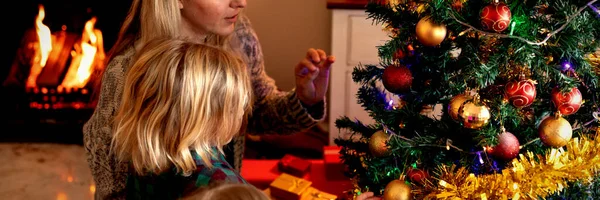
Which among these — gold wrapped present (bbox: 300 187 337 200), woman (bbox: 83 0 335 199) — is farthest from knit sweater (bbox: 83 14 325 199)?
gold wrapped present (bbox: 300 187 337 200)

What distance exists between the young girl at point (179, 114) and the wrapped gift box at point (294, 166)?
95cm

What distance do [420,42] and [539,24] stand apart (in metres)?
0.18

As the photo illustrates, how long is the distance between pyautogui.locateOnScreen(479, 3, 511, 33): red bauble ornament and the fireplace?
232 cm

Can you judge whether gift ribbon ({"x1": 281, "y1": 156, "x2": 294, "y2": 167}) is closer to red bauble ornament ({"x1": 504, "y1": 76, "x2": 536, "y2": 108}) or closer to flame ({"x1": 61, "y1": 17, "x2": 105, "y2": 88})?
red bauble ornament ({"x1": 504, "y1": 76, "x2": 536, "y2": 108})

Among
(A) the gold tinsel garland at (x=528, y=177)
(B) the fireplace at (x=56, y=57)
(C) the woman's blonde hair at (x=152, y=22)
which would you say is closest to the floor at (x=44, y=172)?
(B) the fireplace at (x=56, y=57)

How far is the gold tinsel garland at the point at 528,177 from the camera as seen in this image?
996mm

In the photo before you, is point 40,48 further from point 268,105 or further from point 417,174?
point 417,174

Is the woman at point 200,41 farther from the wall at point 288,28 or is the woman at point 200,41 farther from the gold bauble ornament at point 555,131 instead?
the wall at point 288,28

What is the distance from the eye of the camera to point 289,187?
71.6 inches

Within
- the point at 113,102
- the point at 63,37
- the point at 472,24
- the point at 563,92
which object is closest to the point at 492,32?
the point at 472,24

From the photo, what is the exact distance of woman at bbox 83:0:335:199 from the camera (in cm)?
120

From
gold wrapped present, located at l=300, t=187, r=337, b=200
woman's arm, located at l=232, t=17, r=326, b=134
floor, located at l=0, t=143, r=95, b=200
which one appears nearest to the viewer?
woman's arm, located at l=232, t=17, r=326, b=134

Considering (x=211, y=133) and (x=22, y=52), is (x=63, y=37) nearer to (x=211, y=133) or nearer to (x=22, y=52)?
(x=22, y=52)

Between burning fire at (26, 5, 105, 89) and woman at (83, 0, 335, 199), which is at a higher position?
woman at (83, 0, 335, 199)
